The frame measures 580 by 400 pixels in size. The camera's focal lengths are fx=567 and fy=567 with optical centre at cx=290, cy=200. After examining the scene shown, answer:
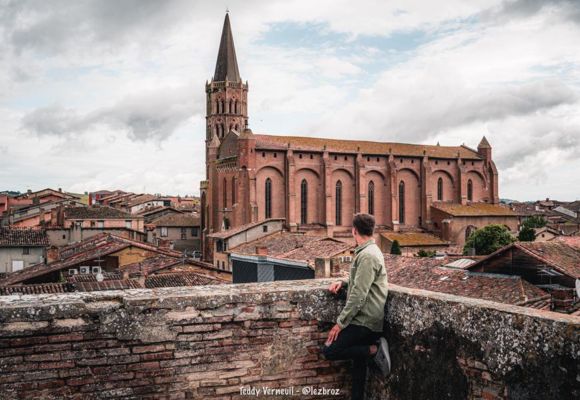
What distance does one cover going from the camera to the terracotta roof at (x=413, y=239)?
180ft

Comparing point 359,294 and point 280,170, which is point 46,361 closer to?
point 359,294

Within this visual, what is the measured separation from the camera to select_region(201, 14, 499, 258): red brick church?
5512 centimetres

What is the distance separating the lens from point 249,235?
37.2 metres

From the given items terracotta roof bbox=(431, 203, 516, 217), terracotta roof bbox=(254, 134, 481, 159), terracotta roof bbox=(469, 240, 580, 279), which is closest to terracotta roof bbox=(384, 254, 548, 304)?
terracotta roof bbox=(469, 240, 580, 279)

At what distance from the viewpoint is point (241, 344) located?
4.79 metres

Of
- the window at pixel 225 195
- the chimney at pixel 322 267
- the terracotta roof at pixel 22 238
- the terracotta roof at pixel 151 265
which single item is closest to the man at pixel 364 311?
the chimney at pixel 322 267

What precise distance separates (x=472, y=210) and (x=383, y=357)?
2345 inches

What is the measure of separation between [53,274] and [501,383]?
2452 centimetres

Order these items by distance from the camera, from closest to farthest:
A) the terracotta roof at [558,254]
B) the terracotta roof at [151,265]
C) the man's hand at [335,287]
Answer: the man's hand at [335,287] → the terracotta roof at [558,254] → the terracotta roof at [151,265]

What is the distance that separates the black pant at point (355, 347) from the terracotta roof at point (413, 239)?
163 ft

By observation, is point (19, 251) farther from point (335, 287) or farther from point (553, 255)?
point (335, 287)

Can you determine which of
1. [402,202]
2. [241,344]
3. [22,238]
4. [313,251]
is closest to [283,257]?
[313,251]

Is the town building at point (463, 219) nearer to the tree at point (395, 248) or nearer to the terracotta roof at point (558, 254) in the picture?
the tree at point (395, 248)

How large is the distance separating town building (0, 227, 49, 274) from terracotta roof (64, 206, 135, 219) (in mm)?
11077
